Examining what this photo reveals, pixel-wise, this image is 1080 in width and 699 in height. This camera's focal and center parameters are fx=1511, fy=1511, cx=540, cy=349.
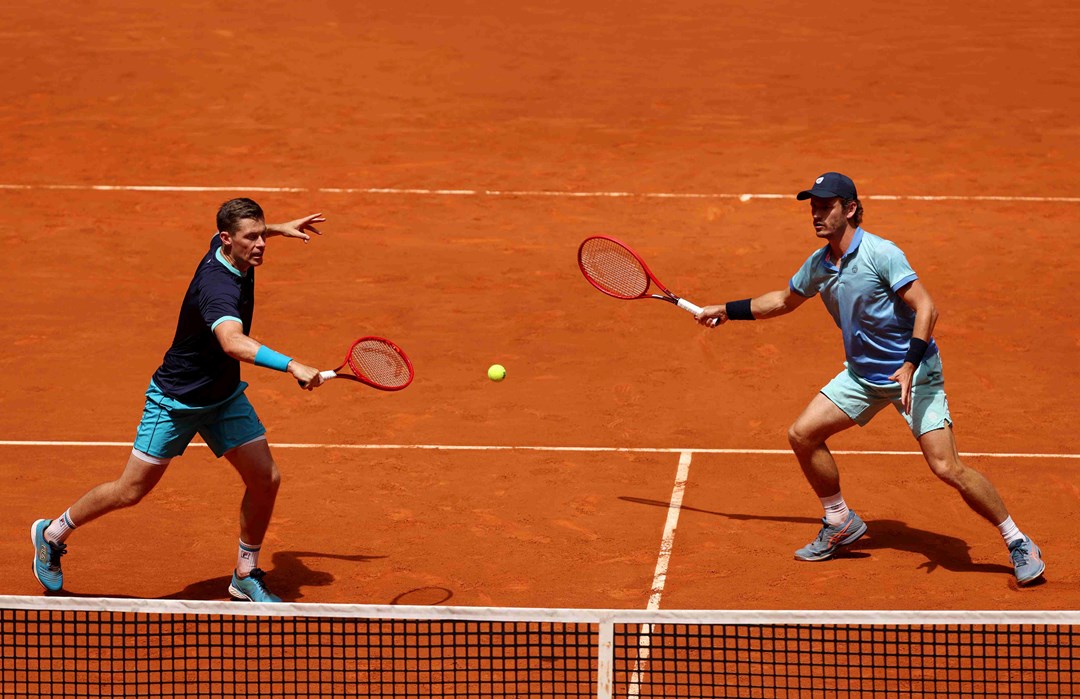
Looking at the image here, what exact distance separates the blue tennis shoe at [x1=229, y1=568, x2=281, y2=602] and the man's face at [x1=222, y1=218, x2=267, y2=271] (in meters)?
1.57

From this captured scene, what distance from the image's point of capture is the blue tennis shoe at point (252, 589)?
7.38m

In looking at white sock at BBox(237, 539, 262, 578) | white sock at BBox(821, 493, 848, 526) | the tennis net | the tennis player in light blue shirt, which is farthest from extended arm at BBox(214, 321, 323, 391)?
white sock at BBox(821, 493, 848, 526)

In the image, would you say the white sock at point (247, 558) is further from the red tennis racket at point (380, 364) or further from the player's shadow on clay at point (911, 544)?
the player's shadow on clay at point (911, 544)

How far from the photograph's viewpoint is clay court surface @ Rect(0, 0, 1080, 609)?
8.33 m

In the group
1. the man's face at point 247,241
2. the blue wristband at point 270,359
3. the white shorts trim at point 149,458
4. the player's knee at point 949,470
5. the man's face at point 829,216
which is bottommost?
the player's knee at point 949,470

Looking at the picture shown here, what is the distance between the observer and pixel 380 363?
7.55 meters

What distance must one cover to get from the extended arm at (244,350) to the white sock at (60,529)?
1.36m

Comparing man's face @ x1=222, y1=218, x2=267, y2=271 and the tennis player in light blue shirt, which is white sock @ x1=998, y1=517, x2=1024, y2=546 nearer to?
the tennis player in light blue shirt

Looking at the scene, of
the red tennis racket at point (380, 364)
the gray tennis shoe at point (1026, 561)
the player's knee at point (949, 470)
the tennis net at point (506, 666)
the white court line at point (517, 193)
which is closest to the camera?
the tennis net at point (506, 666)

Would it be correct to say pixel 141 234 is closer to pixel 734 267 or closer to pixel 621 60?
pixel 734 267

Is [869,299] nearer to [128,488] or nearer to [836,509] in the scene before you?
[836,509]

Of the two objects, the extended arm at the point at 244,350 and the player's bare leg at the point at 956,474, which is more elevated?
the extended arm at the point at 244,350

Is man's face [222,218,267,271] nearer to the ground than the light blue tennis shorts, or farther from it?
farther from it

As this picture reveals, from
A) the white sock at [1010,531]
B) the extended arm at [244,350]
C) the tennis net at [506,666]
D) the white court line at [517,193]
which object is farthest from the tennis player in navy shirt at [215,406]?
the white court line at [517,193]
